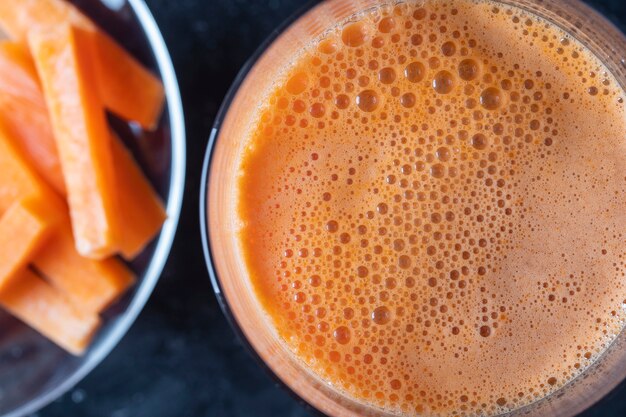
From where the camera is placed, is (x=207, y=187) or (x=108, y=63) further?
(x=108, y=63)

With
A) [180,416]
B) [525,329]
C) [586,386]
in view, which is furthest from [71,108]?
[586,386]

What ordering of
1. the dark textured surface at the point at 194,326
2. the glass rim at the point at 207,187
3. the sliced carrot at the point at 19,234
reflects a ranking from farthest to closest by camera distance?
the dark textured surface at the point at 194,326 → the sliced carrot at the point at 19,234 → the glass rim at the point at 207,187

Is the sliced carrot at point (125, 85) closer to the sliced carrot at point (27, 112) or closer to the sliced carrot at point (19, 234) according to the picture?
the sliced carrot at point (27, 112)

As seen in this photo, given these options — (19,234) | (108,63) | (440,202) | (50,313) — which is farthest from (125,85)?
(440,202)

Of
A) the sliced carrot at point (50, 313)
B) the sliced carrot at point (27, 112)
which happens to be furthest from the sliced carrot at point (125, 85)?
the sliced carrot at point (50, 313)

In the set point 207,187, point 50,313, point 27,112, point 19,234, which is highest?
point 207,187

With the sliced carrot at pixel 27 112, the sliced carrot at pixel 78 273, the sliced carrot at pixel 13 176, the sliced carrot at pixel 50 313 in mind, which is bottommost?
the sliced carrot at pixel 50 313

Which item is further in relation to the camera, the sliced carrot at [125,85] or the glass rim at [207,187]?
the sliced carrot at [125,85]

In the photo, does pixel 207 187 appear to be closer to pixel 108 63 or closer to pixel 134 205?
pixel 134 205
